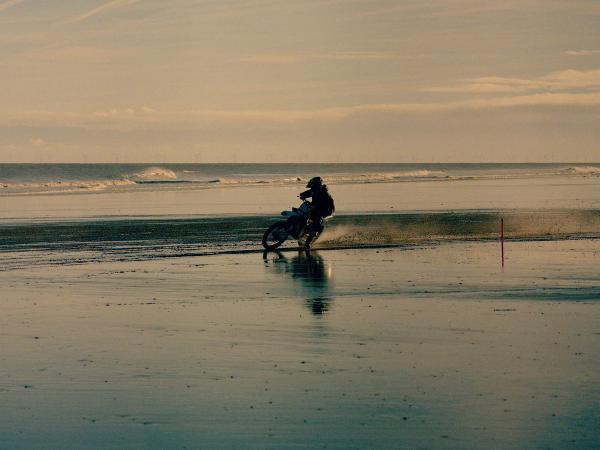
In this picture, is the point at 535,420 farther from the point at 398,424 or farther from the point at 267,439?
the point at 267,439

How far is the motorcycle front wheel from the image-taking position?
2714 centimetres

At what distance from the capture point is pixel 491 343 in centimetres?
1247

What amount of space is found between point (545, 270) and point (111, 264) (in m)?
8.92

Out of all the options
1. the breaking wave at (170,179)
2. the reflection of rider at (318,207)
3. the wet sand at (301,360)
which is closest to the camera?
the wet sand at (301,360)

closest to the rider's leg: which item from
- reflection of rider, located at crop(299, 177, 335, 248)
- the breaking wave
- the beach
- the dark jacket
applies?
reflection of rider, located at crop(299, 177, 335, 248)

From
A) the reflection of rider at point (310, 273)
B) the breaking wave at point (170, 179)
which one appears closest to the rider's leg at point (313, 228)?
the reflection of rider at point (310, 273)

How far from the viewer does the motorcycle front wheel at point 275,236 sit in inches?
1069

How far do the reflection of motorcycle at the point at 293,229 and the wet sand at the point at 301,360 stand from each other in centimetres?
670

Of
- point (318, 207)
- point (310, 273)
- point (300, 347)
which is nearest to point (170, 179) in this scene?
point (318, 207)

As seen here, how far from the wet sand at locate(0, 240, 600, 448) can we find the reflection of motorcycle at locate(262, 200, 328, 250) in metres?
6.70

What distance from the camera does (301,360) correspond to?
37.5 feet

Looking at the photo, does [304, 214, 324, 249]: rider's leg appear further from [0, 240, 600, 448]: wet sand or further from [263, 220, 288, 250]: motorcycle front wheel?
[0, 240, 600, 448]: wet sand

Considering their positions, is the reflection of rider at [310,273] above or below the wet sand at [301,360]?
above

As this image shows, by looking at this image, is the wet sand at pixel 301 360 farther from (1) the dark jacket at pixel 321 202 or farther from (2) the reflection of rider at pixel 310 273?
(1) the dark jacket at pixel 321 202
